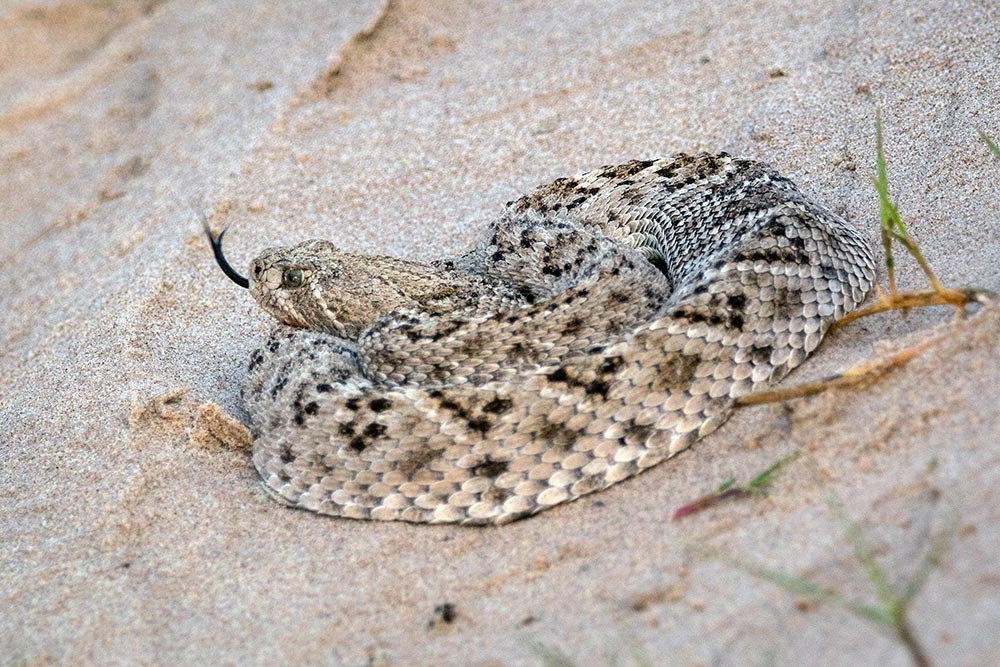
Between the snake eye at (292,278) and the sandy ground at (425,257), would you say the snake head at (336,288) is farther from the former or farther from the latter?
the sandy ground at (425,257)

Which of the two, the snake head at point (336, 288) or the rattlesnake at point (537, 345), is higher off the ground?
the snake head at point (336, 288)

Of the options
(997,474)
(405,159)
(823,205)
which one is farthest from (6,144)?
(997,474)

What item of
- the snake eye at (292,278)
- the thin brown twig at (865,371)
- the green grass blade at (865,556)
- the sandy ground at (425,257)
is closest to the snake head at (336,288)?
the snake eye at (292,278)

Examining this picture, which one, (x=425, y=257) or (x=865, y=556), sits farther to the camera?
(x=425, y=257)

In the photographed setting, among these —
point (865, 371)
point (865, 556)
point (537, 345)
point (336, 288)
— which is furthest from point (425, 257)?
point (865, 556)

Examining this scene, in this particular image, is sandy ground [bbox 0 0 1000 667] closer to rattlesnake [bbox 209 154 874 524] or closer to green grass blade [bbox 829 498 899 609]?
green grass blade [bbox 829 498 899 609]

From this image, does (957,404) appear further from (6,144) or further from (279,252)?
(6,144)

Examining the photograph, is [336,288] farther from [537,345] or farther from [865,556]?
[865,556]

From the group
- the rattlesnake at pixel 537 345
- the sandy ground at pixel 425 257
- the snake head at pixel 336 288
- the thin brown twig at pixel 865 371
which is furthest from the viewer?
the snake head at pixel 336 288
